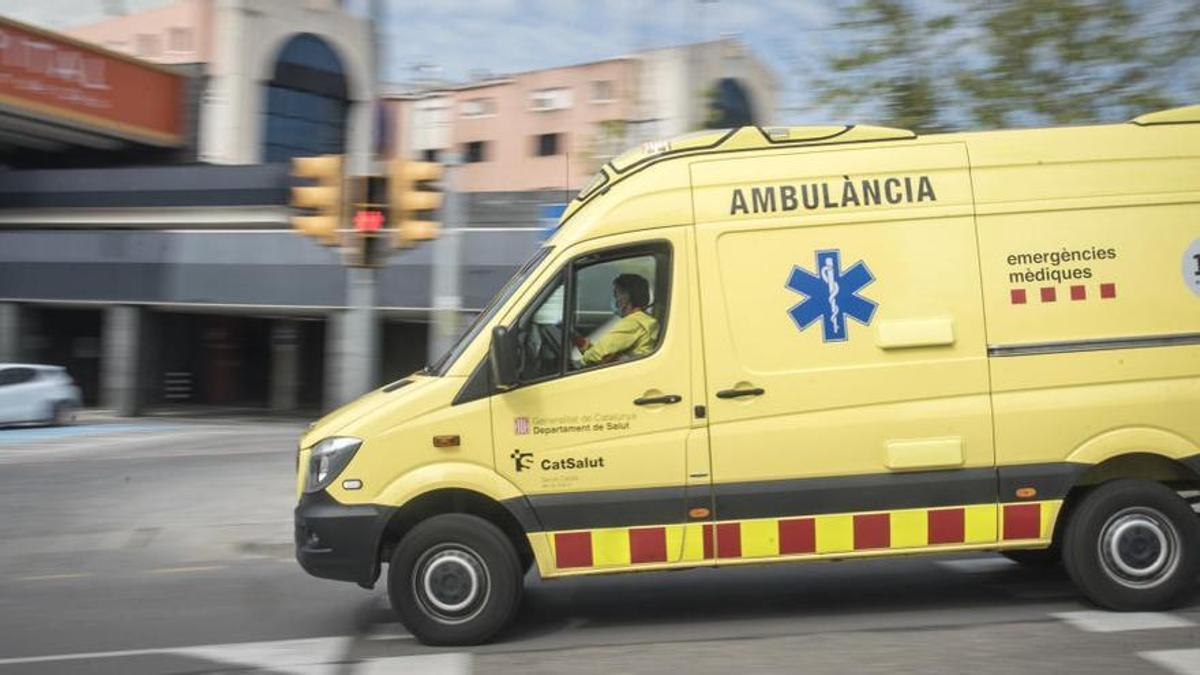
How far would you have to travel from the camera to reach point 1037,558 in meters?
7.66

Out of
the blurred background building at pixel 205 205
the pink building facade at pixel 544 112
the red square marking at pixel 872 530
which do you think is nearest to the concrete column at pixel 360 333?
the red square marking at pixel 872 530

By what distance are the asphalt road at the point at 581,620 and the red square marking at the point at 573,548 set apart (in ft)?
1.45

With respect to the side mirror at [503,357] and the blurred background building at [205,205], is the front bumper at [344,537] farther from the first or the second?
the blurred background building at [205,205]

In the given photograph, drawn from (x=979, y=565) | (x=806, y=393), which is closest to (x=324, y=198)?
(x=806, y=393)

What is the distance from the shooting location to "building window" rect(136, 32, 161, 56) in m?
37.6

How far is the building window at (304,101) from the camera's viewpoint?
35.6 metres

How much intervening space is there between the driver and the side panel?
1.81 meters

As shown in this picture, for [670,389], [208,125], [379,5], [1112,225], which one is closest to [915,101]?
[379,5]

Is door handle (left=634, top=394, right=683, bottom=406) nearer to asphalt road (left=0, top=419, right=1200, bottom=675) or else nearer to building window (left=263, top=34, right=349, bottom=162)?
asphalt road (left=0, top=419, right=1200, bottom=675)

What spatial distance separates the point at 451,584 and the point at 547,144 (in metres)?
44.6

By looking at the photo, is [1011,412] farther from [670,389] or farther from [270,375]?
[270,375]

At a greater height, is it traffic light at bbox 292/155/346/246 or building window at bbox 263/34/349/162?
building window at bbox 263/34/349/162

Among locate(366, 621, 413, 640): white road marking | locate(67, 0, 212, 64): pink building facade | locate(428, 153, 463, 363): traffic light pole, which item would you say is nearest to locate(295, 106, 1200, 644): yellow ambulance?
locate(366, 621, 413, 640): white road marking

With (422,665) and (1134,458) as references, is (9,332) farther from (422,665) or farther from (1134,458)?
(1134,458)
